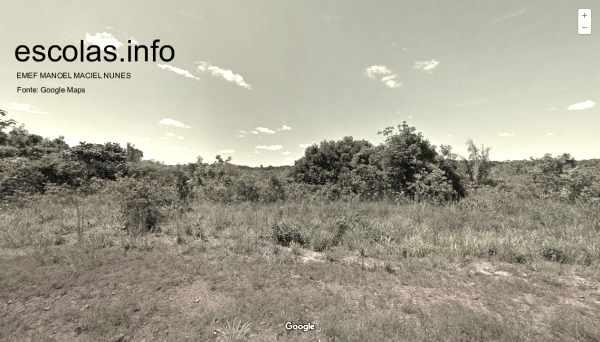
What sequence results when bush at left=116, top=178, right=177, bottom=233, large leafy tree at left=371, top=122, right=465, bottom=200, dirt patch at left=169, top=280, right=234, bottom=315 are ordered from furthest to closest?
1. large leafy tree at left=371, top=122, right=465, bottom=200
2. bush at left=116, top=178, right=177, bottom=233
3. dirt patch at left=169, top=280, right=234, bottom=315

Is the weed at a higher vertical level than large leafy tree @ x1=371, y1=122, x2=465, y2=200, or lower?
lower

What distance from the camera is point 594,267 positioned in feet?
14.6

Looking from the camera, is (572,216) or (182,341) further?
(572,216)

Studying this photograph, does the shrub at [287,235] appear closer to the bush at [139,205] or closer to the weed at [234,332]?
the weed at [234,332]

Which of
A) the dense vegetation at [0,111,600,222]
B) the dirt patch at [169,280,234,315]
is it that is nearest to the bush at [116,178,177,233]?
the dense vegetation at [0,111,600,222]

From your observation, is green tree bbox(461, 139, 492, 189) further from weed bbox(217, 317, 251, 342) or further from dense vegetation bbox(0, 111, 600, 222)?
weed bbox(217, 317, 251, 342)

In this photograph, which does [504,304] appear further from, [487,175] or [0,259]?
[487,175]

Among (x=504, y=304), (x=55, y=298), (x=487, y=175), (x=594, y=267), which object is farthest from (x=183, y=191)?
(x=487, y=175)

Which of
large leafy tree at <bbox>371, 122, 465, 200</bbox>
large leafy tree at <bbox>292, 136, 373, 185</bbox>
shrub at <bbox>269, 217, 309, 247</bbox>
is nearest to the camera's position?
shrub at <bbox>269, 217, 309, 247</bbox>

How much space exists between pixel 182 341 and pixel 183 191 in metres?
11.1

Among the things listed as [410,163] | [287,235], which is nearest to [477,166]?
[410,163]

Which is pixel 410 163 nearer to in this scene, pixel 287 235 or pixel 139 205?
pixel 287 235

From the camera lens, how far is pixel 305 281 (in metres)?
4.16

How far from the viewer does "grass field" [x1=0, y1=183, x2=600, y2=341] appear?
9.57 ft
